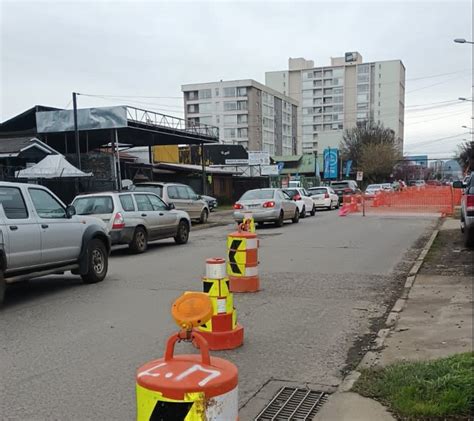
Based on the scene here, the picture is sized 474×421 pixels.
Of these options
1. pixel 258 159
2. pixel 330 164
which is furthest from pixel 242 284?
pixel 330 164

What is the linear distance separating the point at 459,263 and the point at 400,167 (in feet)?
322

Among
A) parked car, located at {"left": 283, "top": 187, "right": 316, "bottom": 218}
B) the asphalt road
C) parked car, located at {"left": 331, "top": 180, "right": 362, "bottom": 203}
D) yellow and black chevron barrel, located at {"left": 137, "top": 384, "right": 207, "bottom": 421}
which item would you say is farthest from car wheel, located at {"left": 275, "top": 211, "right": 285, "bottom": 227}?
parked car, located at {"left": 331, "top": 180, "right": 362, "bottom": 203}

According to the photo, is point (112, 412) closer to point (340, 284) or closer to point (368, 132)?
point (340, 284)

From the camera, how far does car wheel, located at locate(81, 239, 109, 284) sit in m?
9.59

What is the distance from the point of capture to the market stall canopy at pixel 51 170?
869 inches

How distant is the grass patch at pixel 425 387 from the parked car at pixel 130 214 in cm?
961

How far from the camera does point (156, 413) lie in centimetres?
210

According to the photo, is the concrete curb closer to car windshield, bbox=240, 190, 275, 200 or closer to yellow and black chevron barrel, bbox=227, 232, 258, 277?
yellow and black chevron barrel, bbox=227, 232, 258, 277

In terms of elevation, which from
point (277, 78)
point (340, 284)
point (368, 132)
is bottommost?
point (340, 284)

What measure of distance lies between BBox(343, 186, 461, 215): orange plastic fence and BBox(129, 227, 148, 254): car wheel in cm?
1754

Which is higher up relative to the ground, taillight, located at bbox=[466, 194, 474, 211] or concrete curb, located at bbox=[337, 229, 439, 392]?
taillight, located at bbox=[466, 194, 474, 211]

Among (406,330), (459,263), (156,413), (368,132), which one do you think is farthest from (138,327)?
(368,132)

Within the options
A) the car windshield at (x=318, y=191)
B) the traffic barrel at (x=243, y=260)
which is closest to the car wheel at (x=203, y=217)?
the car windshield at (x=318, y=191)

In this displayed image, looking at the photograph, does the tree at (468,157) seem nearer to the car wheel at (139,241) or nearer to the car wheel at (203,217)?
the car wheel at (203,217)
